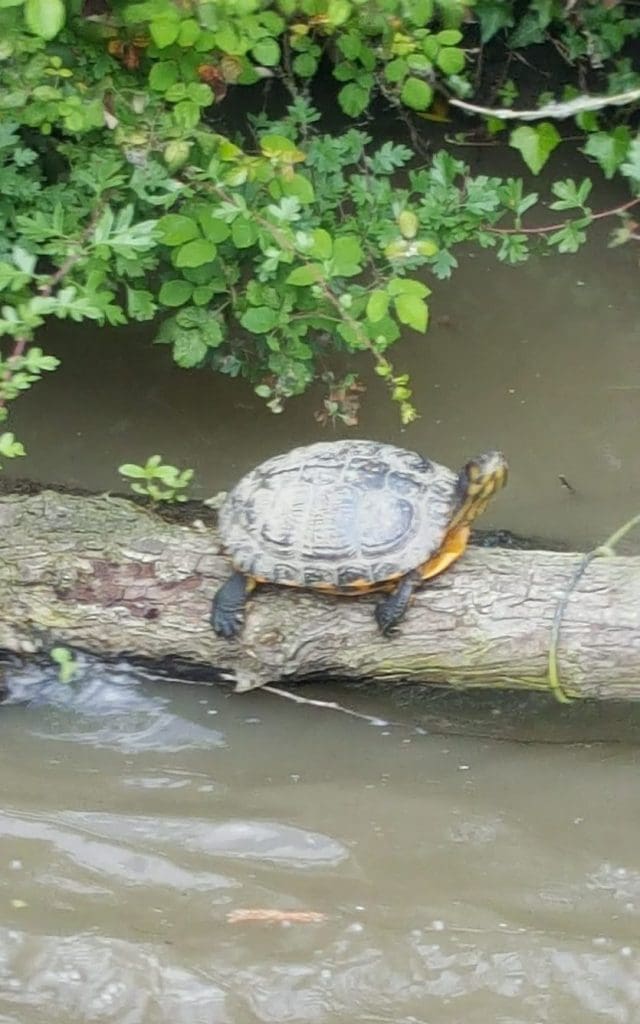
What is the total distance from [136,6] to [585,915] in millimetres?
2845

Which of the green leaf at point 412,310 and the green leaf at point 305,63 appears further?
the green leaf at point 305,63

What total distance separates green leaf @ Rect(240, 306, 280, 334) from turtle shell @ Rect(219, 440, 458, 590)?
49cm

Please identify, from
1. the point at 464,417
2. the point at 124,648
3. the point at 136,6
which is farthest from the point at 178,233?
the point at 464,417

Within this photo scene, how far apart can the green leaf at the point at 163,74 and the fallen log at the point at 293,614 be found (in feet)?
4.83

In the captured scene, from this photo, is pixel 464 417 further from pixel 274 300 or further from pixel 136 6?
pixel 136 6

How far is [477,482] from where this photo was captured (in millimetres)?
3359

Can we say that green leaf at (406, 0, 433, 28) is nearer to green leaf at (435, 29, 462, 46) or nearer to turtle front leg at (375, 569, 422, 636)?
green leaf at (435, 29, 462, 46)

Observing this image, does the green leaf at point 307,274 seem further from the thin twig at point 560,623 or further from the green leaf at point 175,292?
the thin twig at point 560,623

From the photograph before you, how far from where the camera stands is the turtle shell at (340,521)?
10.6ft

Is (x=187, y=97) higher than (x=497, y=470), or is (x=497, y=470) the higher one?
(x=187, y=97)

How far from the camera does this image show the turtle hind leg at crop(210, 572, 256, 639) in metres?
3.38

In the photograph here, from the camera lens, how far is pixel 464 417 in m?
4.56

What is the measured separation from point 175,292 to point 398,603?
137 centimetres

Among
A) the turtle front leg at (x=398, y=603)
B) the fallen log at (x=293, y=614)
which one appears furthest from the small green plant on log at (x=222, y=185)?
the turtle front leg at (x=398, y=603)
